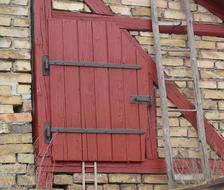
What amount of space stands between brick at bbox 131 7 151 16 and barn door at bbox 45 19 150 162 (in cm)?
31

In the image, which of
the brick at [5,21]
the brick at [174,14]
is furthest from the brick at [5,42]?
the brick at [174,14]

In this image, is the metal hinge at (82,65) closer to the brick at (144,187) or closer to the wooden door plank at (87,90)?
the wooden door plank at (87,90)

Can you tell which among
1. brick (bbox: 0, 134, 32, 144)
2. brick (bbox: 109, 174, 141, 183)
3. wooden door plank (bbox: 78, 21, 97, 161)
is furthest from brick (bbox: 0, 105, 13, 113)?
brick (bbox: 109, 174, 141, 183)

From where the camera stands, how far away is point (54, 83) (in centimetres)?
680

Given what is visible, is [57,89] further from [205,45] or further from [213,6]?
[213,6]

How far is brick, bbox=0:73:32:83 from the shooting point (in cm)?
674

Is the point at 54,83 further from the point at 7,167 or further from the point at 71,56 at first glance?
the point at 7,167

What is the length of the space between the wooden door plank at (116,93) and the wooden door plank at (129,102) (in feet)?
0.14

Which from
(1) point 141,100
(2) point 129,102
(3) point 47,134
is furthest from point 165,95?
(3) point 47,134

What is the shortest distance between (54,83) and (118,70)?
26.7 inches

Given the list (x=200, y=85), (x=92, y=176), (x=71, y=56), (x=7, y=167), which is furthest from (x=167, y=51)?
(x=7, y=167)

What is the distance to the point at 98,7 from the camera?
721 cm

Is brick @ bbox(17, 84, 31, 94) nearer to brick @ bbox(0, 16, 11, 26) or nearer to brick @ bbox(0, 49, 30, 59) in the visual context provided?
brick @ bbox(0, 49, 30, 59)

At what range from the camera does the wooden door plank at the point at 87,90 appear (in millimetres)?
6773
